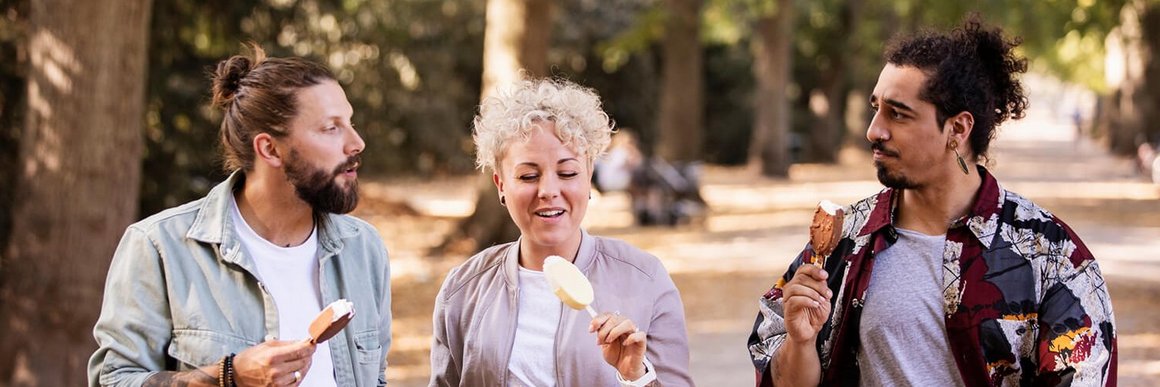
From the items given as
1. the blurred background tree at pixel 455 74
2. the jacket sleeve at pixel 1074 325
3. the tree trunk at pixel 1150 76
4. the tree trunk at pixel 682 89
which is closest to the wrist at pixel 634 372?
the jacket sleeve at pixel 1074 325

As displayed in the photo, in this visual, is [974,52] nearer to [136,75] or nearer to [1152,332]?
[136,75]

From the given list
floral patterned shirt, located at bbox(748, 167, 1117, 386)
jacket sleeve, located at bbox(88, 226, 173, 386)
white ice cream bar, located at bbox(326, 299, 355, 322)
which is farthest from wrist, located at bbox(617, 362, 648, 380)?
jacket sleeve, located at bbox(88, 226, 173, 386)

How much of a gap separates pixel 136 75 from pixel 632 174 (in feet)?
40.3

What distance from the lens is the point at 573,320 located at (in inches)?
142

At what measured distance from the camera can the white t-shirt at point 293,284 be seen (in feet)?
11.4

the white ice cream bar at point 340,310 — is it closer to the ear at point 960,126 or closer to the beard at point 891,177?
the beard at point 891,177

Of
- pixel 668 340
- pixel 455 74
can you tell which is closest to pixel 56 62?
pixel 668 340

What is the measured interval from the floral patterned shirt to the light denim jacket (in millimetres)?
1407

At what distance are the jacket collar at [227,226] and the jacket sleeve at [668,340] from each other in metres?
0.90

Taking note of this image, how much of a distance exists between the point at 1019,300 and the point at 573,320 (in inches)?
46.4

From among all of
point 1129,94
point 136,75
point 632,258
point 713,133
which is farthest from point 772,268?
point 713,133

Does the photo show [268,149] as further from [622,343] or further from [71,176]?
[71,176]

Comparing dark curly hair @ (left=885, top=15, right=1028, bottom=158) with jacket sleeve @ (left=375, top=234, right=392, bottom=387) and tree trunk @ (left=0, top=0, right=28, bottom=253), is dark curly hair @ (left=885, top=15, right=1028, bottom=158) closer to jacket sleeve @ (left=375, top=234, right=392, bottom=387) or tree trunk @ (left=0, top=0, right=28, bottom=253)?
jacket sleeve @ (left=375, top=234, right=392, bottom=387)

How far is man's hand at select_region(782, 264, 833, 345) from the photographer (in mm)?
3357
